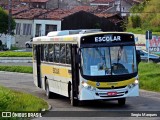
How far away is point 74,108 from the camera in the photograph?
18.9 metres

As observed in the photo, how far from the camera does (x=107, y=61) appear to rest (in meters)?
18.5

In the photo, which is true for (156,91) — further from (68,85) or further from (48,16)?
(48,16)

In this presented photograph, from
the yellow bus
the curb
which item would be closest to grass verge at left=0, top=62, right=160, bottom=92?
the yellow bus

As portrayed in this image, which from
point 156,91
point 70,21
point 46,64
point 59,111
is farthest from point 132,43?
point 70,21

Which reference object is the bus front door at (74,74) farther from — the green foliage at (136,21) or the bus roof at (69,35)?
the green foliage at (136,21)

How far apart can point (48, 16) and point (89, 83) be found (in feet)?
204

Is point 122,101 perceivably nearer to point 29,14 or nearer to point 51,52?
point 51,52

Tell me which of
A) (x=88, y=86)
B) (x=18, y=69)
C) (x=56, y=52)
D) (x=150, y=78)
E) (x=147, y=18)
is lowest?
(x=18, y=69)

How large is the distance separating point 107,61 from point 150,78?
10.2m

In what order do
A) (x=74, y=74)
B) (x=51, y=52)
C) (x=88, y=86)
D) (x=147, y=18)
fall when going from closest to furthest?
1. (x=88, y=86)
2. (x=74, y=74)
3. (x=51, y=52)
4. (x=147, y=18)

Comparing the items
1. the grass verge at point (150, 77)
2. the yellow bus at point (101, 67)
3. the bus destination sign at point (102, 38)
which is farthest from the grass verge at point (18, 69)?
the bus destination sign at point (102, 38)

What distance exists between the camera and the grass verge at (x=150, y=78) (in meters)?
26.2

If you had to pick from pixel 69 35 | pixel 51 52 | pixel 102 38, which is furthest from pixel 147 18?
pixel 102 38

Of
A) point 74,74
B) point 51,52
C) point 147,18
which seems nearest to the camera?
point 74,74
